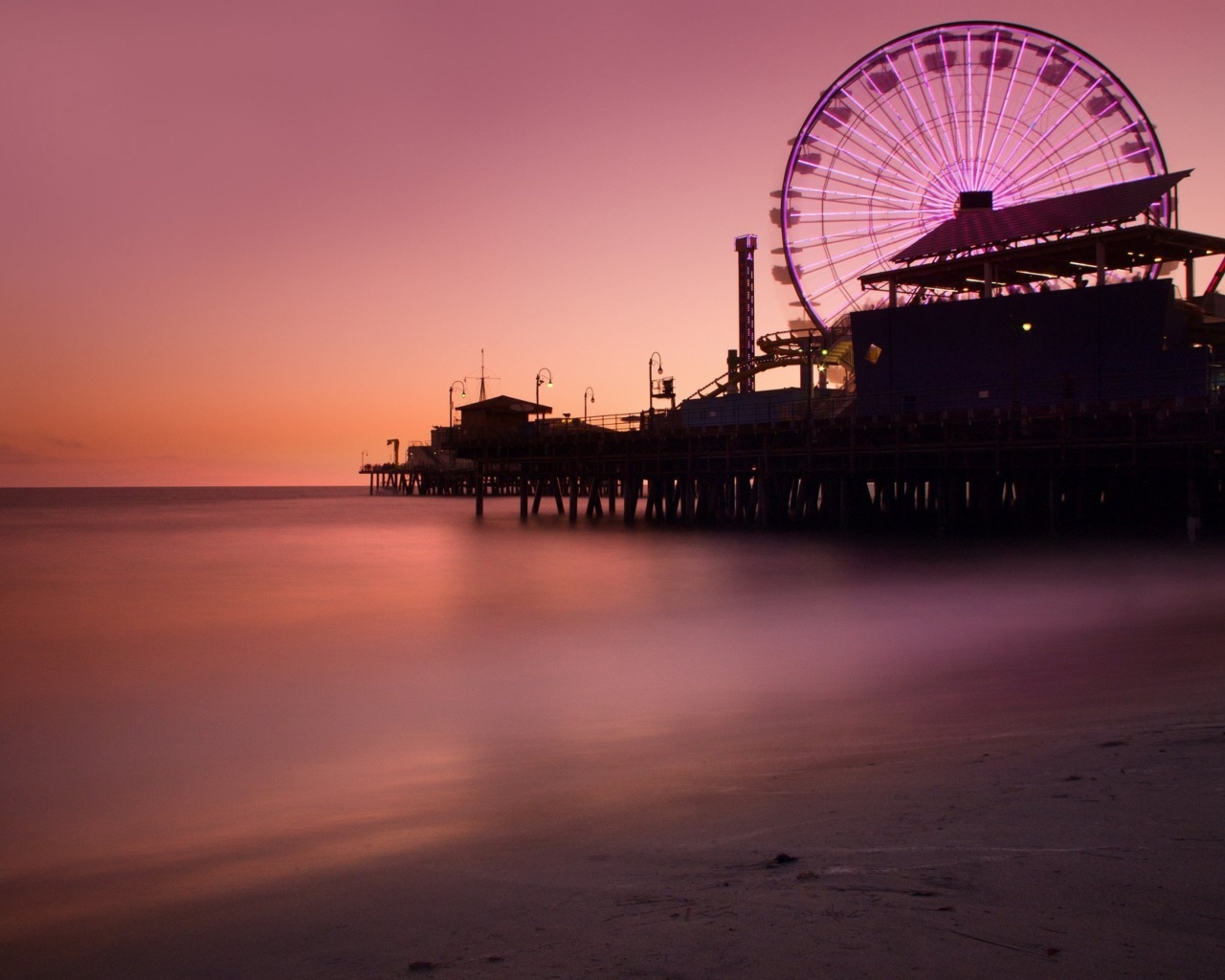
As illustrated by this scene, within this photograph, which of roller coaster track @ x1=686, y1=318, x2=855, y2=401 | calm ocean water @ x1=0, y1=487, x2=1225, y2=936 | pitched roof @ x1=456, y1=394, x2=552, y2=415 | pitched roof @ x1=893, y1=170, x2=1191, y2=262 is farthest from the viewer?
pitched roof @ x1=456, y1=394, x2=552, y2=415

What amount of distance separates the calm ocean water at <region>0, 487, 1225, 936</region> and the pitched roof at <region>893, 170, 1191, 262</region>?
36.8 feet

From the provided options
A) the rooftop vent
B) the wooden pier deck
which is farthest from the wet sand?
the rooftop vent

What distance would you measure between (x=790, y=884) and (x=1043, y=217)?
1314 inches

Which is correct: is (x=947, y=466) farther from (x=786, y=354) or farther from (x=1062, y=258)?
(x=786, y=354)

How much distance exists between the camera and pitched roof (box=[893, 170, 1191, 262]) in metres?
31.1

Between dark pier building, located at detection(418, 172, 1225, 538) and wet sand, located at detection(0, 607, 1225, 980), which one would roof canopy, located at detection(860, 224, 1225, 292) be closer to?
dark pier building, located at detection(418, 172, 1225, 538)

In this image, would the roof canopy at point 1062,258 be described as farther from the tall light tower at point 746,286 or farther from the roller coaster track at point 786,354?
the tall light tower at point 746,286

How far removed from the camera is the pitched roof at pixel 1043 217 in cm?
3108

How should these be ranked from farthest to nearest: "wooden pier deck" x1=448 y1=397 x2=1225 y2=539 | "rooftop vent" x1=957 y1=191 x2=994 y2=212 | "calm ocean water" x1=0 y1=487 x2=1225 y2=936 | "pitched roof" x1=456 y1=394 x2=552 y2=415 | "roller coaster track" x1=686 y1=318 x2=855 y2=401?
"pitched roof" x1=456 y1=394 x2=552 y2=415 < "roller coaster track" x1=686 y1=318 x2=855 y2=401 < "rooftop vent" x1=957 y1=191 x2=994 y2=212 < "wooden pier deck" x1=448 y1=397 x2=1225 y2=539 < "calm ocean water" x1=0 y1=487 x2=1225 y2=936

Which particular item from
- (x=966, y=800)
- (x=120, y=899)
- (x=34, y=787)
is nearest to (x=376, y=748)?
(x=34, y=787)

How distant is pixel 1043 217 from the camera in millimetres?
32875

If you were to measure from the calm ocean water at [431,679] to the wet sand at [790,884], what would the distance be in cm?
54

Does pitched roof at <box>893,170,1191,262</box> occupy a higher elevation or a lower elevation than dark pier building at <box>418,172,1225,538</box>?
higher

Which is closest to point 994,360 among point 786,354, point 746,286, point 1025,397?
point 1025,397
